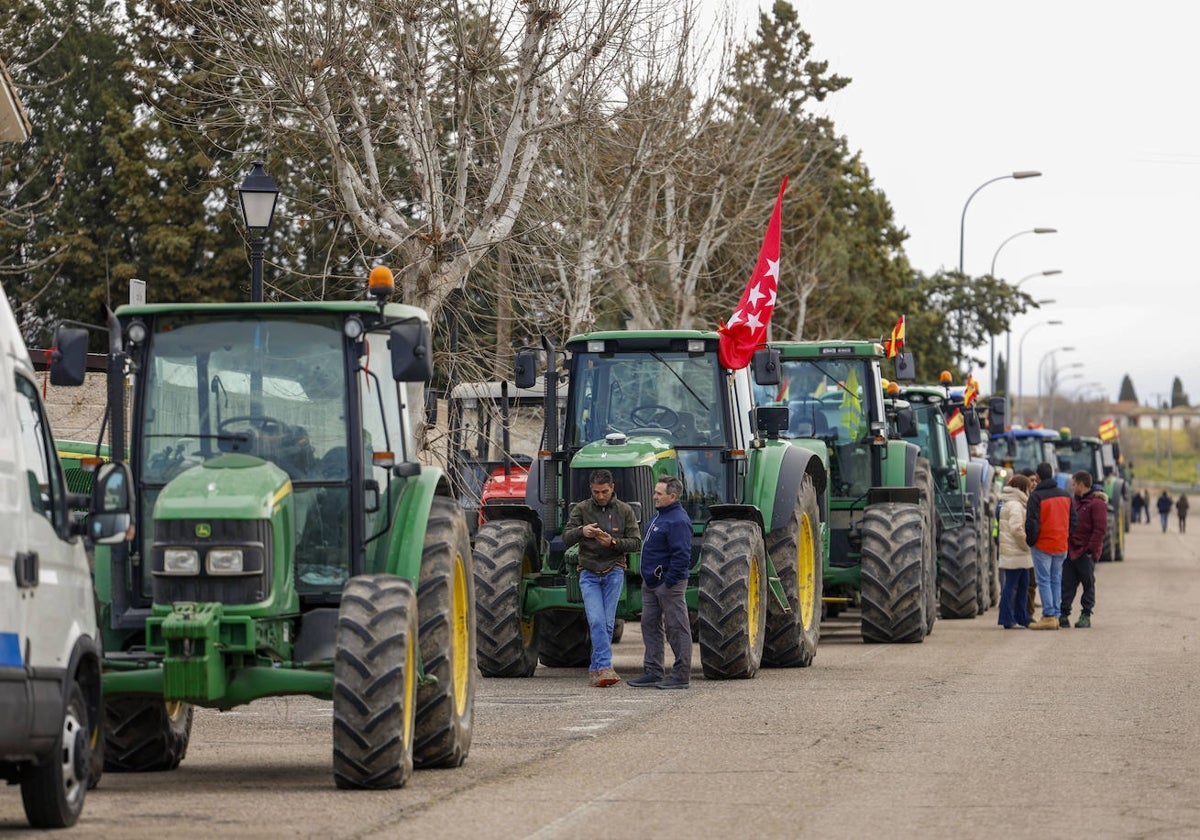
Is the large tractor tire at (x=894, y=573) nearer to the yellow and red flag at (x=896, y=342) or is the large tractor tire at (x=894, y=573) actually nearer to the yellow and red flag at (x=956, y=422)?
the yellow and red flag at (x=896, y=342)

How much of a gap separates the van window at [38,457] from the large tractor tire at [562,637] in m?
9.50

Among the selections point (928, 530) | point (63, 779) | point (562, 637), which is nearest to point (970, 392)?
point (928, 530)

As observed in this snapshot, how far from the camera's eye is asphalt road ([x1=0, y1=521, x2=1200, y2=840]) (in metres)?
9.24

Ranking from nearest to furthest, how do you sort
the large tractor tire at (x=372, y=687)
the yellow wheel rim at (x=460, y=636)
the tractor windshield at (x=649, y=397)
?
the large tractor tire at (x=372, y=687) → the yellow wheel rim at (x=460, y=636) → the tractor windshield at (x=649, y=397)

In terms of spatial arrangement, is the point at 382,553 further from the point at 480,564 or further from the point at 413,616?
the point at 480,564

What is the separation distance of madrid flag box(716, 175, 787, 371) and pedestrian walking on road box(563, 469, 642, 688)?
1.79 meters

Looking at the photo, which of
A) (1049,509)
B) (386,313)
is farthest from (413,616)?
(1049,509)

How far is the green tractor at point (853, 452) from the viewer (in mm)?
21562

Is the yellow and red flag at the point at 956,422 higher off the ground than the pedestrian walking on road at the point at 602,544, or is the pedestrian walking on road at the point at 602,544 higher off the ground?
the yellow and red flag at the point at 956,422

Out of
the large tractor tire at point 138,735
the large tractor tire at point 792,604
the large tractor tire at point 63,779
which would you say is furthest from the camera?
the large tractor tire at point 792,604

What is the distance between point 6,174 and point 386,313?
26.9 metres

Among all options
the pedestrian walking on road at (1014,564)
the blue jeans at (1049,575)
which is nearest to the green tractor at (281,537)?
the blue jeans at (1049,575)

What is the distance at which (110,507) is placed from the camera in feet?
30.2

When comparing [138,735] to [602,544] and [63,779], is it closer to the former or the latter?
[63,779]
